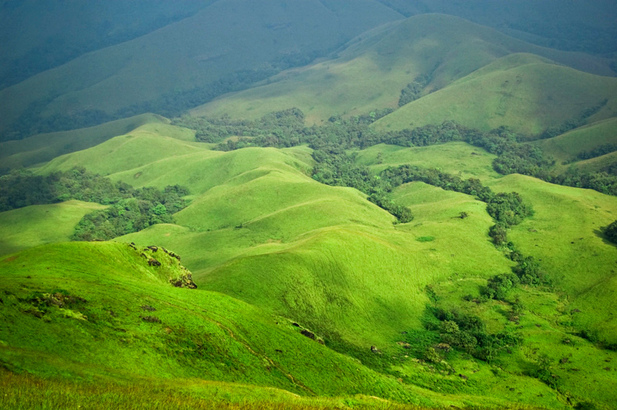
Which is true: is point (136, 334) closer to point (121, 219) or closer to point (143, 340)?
point (143, 340)

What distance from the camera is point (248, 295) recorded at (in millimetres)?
66688

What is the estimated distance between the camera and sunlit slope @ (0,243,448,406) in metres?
30.9

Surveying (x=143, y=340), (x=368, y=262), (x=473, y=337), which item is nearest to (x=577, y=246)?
(x=473, y=337)

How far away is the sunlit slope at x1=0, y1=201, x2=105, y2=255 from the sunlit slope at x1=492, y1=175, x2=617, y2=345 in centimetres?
17286

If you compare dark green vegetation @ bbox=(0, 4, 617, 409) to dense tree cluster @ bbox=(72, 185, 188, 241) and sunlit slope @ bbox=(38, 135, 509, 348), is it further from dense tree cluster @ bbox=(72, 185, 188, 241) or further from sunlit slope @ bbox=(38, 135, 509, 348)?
dense tree cluster @ bbox=(72, 185, 188, 241)

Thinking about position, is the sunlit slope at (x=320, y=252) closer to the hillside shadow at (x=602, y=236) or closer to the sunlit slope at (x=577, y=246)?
the sunlit slope at (x=577, y=246)

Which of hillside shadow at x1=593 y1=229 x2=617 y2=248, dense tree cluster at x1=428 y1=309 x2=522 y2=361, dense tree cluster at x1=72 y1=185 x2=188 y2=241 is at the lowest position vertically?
dense tree cluster at x1=72 y1=185 x2=188 y2=241

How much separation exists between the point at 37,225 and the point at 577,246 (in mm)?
199077

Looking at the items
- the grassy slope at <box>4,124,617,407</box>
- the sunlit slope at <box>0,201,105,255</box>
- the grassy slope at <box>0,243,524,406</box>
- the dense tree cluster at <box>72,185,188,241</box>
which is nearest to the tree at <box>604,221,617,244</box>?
the grassy slope at <box>4,124,617,407</box>

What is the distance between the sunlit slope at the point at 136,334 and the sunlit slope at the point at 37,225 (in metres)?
133

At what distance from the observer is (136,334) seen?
3622 centimetres

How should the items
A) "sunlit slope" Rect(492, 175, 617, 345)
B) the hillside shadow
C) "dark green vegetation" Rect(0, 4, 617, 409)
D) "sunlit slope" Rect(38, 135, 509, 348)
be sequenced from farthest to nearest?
the hillside shadow, "sunlit slope" Rect(492, 175, 617, 345), "sunlit slope" Rect(38, 135, 509, 348), "dark green vegetation" Rect(0, 4, 617, 409)

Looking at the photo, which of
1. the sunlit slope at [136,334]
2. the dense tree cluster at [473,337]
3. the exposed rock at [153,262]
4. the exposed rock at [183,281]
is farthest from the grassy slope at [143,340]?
the dense tree cluster at [473,337]

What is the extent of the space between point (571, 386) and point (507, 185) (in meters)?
136
